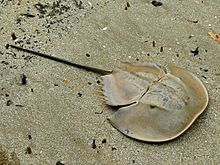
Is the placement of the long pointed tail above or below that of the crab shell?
below

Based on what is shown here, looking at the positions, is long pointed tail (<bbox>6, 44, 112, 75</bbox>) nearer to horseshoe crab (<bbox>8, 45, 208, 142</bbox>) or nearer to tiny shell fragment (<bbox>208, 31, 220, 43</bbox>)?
horseshoe crab (<bbox>8, 45, 208, 142</bbox>)

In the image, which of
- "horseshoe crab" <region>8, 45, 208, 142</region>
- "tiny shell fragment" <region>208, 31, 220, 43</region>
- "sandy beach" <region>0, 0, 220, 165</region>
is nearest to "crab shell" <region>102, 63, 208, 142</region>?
"horseshoe crab" <region>8, 45, 208, 142</region>

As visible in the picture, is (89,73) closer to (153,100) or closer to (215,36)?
(153,100)

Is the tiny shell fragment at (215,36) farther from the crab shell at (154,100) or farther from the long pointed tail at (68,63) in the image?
the long pointed tail at (68,63)

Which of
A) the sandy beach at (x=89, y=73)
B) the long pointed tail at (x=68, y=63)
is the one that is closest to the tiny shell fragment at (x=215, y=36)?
the sandy beach at (x=89, y=73)

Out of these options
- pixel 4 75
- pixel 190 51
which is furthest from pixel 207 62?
pixel 4 75

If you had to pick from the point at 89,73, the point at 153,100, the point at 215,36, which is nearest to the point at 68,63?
the point at 89,73

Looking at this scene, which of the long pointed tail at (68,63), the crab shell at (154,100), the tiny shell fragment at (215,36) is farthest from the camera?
the tiny shell fragment at (215,36)

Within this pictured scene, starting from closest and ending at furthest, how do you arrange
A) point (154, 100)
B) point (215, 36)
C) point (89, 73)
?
point (154, 100), point (89, 73), point (215, 36)
